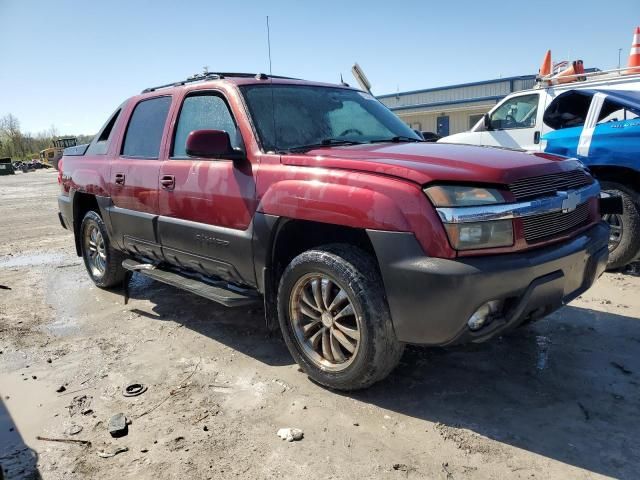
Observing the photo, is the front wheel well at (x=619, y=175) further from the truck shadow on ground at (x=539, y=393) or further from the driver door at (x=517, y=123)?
the truck shadow on ground at (x=539, y=393)

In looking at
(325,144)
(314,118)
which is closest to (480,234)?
(325,144)

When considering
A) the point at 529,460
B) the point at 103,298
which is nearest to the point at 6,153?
the point at 103,298

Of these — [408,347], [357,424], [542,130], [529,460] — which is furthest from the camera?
[542,130]

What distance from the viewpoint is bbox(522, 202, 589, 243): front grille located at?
2.59 meters

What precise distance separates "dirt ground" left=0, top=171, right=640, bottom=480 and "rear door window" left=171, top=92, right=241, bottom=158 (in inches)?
60.6

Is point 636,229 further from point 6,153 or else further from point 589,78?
point 6,153

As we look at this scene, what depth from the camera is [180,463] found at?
2.45m

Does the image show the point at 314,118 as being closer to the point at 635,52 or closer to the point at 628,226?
the point at 628,226

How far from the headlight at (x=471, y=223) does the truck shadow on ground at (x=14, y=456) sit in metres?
2.33

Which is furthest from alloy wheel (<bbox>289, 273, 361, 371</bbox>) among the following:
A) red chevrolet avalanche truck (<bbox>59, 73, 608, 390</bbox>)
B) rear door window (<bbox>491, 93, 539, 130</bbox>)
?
rear door window (<bbox>491, 93, 539, 130</bbox>)

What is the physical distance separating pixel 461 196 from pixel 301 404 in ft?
4.92

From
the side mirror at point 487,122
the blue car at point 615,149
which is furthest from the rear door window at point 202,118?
the side mirror at point 487,122

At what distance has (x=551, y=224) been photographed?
2742mm

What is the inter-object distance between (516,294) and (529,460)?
776 millimetres
